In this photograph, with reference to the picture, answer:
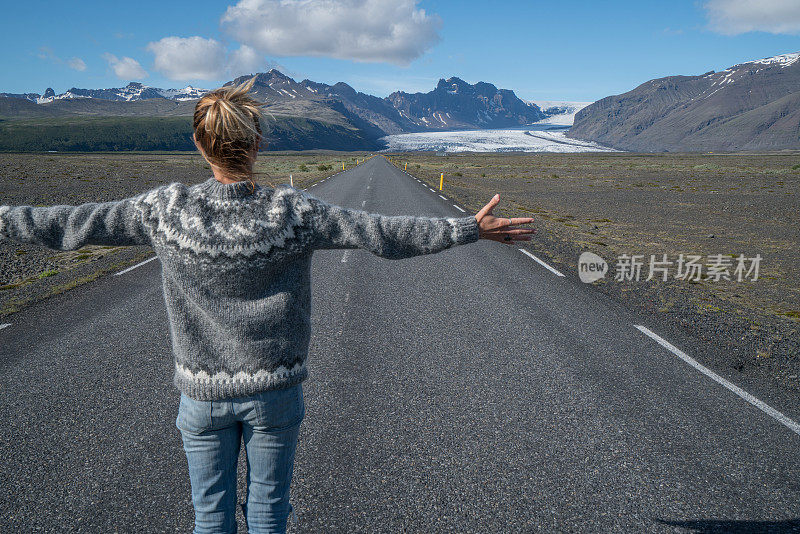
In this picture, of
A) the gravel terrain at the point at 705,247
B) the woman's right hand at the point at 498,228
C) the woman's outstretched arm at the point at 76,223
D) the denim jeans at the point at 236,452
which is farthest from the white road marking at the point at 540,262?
the woman's outstretched arm at the point at 76,223

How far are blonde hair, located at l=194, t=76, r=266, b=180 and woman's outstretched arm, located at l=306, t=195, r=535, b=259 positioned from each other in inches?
11.2

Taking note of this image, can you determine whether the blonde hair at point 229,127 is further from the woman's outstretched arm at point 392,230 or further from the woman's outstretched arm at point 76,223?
the woman's outstretched arm at point 76,223


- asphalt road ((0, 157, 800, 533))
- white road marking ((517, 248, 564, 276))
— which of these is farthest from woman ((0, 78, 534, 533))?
white road marking ((517, 248, 564, 276))

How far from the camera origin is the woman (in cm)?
163

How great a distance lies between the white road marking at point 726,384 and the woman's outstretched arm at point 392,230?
3.75m

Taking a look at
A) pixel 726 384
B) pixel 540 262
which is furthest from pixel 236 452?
pixel 540 262

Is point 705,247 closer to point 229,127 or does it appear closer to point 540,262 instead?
point 540,262

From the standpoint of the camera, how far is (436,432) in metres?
3.76

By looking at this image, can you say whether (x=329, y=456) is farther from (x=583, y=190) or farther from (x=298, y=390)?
(x=583, y=190)

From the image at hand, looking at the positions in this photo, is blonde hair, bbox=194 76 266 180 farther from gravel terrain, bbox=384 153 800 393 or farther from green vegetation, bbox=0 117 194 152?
green vegetation, bbox=0 117 194 152

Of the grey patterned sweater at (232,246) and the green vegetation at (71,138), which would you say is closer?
the grey patterned sweater at (232,246)

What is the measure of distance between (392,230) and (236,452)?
3.49 ft

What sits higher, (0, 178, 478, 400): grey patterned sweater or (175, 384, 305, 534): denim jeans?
(0, 178, 478, 400): grey patterned sweater

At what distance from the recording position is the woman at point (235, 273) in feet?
5.35
